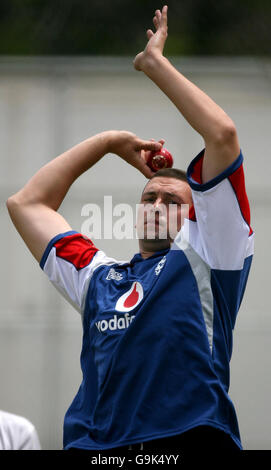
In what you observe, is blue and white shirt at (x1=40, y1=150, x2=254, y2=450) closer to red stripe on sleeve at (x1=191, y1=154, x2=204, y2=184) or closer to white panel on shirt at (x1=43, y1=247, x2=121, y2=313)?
red stripe on sleeve at (x1=191, y1=154, x2=204, y2=184)

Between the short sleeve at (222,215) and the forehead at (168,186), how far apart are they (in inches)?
15.7

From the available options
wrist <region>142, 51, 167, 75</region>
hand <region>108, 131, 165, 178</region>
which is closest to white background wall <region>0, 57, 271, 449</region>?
hand <region>108, 131, 165, 178</region>

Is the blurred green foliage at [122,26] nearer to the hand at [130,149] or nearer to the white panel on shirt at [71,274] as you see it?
the hand at [130,149]

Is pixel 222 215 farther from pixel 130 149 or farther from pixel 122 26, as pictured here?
pixel 122 26

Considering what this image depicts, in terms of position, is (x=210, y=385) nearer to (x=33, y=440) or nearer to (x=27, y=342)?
(x=33, y=440)

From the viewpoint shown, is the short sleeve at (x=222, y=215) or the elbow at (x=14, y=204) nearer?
the short sleeve at (x=222, y=215)

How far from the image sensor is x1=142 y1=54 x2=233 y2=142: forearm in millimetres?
2555

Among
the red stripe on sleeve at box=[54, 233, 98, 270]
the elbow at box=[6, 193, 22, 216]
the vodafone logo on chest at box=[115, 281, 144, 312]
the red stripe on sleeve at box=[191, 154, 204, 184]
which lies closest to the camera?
the red stripe on sleeve at box=[191, 154, 204, 184]

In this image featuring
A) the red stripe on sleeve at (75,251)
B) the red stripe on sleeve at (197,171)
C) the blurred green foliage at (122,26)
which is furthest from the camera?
the blurred green foliage at (122,26)

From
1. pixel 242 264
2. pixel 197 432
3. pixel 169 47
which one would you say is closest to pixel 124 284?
pixel 242 264

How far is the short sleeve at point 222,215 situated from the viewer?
2.57m

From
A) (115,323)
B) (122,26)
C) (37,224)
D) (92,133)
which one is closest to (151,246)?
(115,323)

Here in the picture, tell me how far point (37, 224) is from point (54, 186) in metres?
0.21

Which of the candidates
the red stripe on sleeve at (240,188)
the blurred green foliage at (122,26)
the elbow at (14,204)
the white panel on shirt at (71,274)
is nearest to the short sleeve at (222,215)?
the red stripe on sleeve at (240,188)
